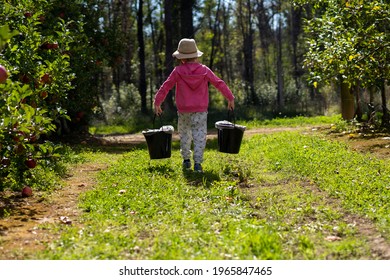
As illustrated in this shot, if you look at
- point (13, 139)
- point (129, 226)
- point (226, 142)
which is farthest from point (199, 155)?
point (129, 226)

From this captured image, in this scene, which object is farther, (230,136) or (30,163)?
(230,136)

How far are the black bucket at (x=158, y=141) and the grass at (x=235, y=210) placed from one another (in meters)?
0.21

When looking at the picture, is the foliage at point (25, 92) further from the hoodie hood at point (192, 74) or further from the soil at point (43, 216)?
the hoodie hood at point (192, 74)

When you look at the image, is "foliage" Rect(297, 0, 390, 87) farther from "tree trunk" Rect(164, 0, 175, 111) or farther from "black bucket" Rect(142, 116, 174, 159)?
"tree trunk" Rect(164, 0, 175, 111)

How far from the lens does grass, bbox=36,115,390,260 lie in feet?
14.7

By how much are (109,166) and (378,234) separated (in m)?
5.76

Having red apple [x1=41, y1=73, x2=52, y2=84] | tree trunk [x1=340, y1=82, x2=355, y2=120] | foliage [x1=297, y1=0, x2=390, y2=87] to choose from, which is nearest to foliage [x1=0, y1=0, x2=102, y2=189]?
red apple [x1=41, y1=73, x2=52, y2=84]

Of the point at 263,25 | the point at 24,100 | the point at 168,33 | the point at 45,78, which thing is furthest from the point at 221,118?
the point at 263,25

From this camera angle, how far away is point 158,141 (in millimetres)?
9117

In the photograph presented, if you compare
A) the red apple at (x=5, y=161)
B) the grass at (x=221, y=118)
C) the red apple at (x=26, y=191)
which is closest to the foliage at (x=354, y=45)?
the grass at (x=221, y=118)

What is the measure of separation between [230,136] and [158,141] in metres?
1.15

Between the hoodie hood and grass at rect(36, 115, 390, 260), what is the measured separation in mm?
1332

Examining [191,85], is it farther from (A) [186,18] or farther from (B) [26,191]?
(A) [186,18]

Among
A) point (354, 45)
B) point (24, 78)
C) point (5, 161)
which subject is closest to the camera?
point (5, 161)
